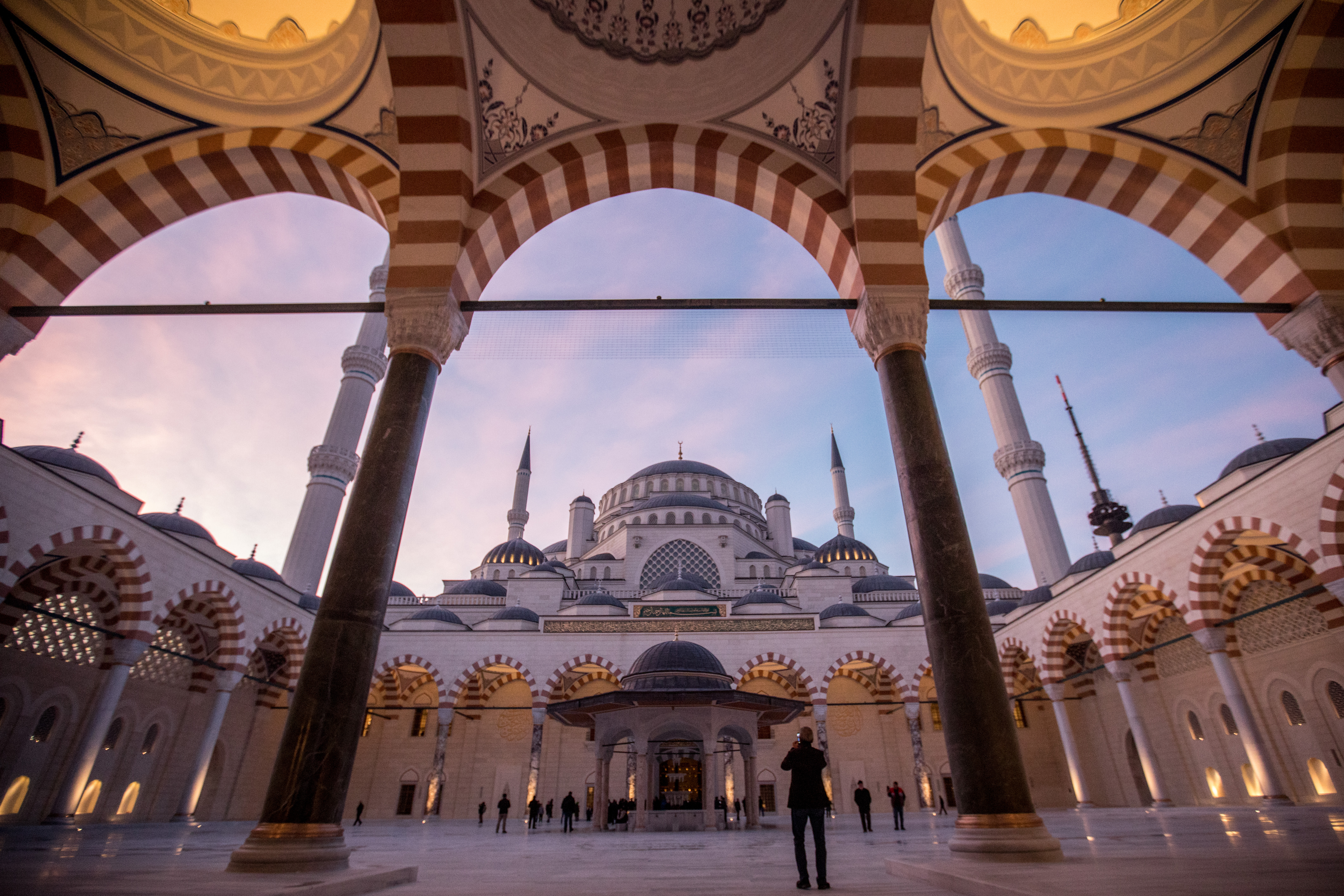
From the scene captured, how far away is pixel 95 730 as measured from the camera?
31.2 ft

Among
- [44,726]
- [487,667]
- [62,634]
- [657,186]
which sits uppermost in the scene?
[657,186]

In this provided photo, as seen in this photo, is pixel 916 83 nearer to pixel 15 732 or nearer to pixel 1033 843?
pixel 1033 843

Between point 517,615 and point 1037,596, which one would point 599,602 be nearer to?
point 517,615

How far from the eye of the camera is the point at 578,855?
17.4 ft

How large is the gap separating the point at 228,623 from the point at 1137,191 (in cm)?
1514

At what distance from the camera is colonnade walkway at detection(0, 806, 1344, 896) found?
8.38 feet

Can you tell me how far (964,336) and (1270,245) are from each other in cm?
1445

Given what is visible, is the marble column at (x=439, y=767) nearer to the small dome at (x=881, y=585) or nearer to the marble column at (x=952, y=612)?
the small dome at (x=881, y=585)

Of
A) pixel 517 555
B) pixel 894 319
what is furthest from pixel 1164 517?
pixel 517 555

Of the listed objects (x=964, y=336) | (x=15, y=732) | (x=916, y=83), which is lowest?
(x=15, y=732)

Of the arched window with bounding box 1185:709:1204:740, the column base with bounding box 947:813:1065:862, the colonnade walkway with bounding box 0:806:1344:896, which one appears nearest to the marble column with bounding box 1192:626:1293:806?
the arched window with bounding box 1185:709:1204:740

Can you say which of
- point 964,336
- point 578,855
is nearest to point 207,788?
point 578,855

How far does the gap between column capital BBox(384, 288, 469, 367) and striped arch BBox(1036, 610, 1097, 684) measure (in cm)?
1344

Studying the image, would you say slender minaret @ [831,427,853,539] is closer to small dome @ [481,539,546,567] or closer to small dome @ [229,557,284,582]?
small dome @ [481,539,546,567]
